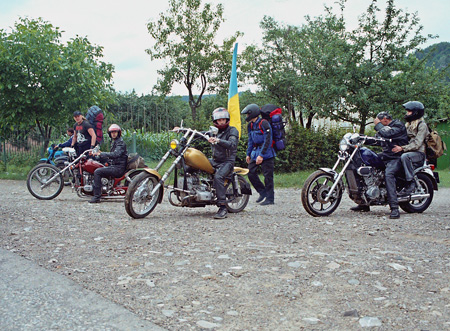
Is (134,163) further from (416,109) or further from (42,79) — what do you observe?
(42,79)

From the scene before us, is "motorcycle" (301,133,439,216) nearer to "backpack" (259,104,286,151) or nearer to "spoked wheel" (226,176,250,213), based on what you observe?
"spoked wheel" (226,176,250,213)

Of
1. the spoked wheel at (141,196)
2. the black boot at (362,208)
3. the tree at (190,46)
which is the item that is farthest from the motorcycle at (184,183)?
the tree at (190,46)

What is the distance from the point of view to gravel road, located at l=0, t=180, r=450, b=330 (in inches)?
142

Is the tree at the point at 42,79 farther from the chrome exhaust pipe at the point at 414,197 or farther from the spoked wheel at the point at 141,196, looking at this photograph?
the chrome exhaust pipe at the point at 414,197

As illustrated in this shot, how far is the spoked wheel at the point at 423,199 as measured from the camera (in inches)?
344

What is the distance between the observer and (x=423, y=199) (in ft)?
29.0

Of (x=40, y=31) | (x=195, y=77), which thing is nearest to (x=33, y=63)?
(x=40, y=31)

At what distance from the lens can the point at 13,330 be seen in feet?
10.6

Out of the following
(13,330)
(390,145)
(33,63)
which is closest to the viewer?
(13,330)

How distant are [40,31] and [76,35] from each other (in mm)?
1368

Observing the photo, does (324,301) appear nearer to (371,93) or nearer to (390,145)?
(390,145)

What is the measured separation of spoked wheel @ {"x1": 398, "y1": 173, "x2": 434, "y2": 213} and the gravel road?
60cm

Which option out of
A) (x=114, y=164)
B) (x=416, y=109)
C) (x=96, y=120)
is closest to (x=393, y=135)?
(x=416, y=109)

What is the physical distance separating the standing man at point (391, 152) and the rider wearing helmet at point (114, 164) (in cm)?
469
